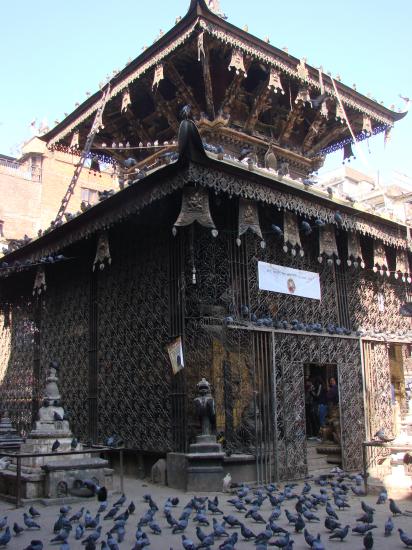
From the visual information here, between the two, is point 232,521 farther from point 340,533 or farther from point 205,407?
point 205,407

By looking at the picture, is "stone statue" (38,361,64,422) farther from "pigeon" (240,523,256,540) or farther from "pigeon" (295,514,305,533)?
"pigeon" (295,514,305,533)

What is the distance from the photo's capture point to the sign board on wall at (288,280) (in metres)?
12.0

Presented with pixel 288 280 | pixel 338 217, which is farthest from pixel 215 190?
pixel 338 217

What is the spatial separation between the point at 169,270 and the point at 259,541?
6.10 meters

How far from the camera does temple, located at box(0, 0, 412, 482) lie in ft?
35.2

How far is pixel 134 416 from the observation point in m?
11.9

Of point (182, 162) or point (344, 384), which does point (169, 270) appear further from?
point (344, 384)

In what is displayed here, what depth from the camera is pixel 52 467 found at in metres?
8.94

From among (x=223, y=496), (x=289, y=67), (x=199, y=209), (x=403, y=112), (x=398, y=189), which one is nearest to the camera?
(x=223, y=496)

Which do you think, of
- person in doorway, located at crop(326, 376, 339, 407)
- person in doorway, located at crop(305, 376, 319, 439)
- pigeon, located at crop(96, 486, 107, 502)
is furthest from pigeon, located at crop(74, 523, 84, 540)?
person in doorway, located at crop(305, 376, 319, 439)

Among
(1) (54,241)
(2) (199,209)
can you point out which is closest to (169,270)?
(2) (199,209)

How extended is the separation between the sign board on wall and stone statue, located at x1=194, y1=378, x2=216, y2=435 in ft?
8.83

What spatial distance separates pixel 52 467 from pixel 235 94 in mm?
9629

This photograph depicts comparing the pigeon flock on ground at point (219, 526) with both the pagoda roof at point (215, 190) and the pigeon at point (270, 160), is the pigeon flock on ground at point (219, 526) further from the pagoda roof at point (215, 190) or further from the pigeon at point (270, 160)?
the pigeon at point (270, 160)
